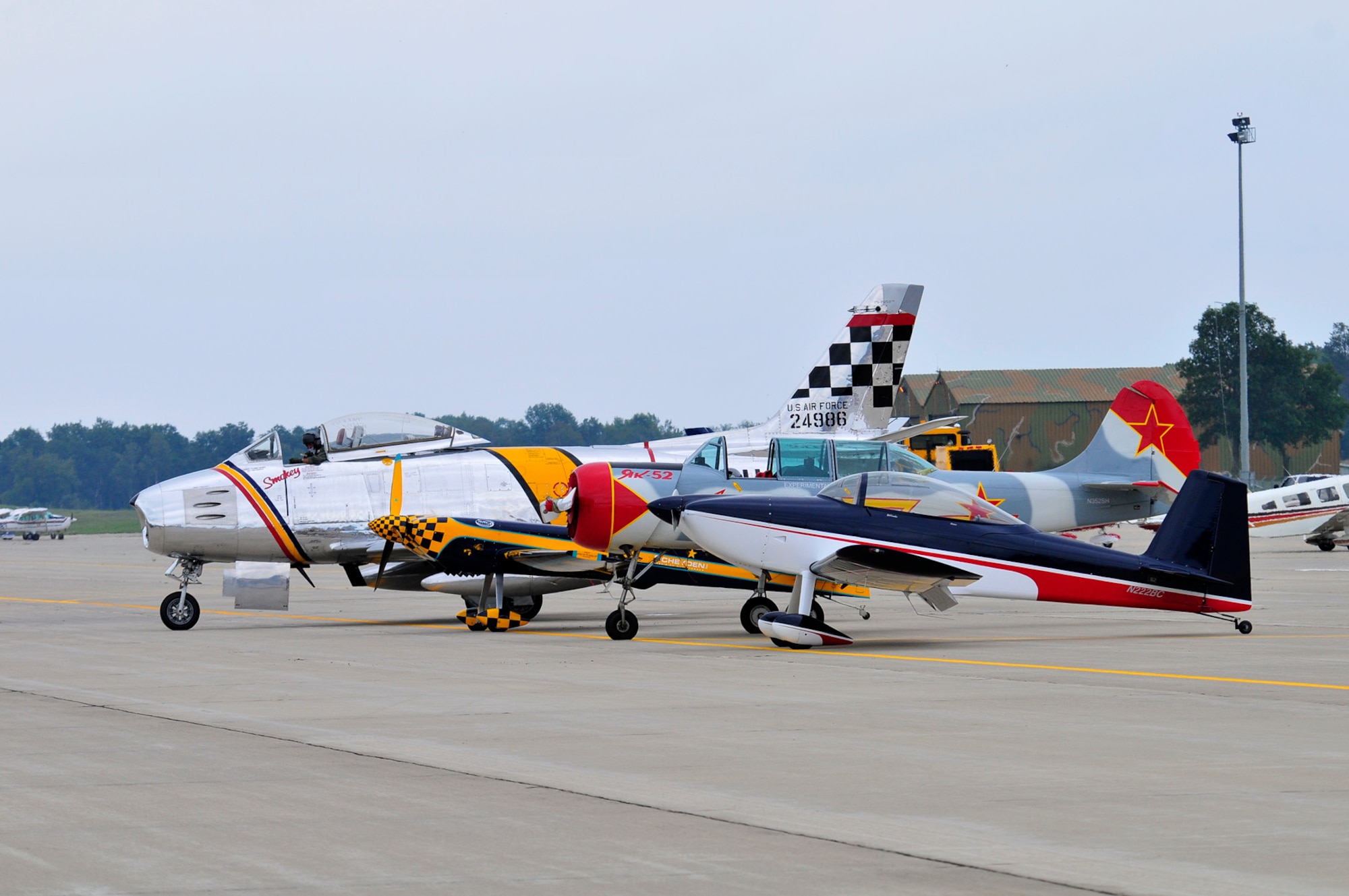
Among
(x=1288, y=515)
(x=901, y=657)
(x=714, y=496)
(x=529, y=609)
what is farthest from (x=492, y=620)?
(x=1288, y=515)

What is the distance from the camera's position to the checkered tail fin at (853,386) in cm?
2247

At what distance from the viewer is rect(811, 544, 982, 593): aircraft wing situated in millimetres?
14461

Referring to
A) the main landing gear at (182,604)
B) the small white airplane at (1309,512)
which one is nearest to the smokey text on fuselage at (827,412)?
the main landing gear at (182,604)

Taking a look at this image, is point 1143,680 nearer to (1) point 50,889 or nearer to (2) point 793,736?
(2) point 793,736

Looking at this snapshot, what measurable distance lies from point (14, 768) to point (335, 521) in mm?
11449

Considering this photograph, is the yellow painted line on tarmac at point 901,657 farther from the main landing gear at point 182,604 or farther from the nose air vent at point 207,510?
the nose air vent at point 207,510

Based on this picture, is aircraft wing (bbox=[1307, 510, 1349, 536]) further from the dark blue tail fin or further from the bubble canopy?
the bubble canopy

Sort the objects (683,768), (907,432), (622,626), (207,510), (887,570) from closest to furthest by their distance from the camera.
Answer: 1. (683,768)
2. (887,570)
3. (622,626)
4. (207,510)
5. (907,432)

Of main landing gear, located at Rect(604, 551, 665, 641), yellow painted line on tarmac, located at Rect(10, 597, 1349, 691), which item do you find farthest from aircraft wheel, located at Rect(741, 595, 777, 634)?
main landing gear, located at Rect(604, 551, 665, 641)

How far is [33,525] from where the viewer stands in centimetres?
8825

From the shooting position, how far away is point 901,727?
28.5 feet

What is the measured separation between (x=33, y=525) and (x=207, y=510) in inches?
3050

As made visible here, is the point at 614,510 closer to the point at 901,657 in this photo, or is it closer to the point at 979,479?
the point at 901,657

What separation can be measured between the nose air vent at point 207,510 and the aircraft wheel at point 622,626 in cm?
537
